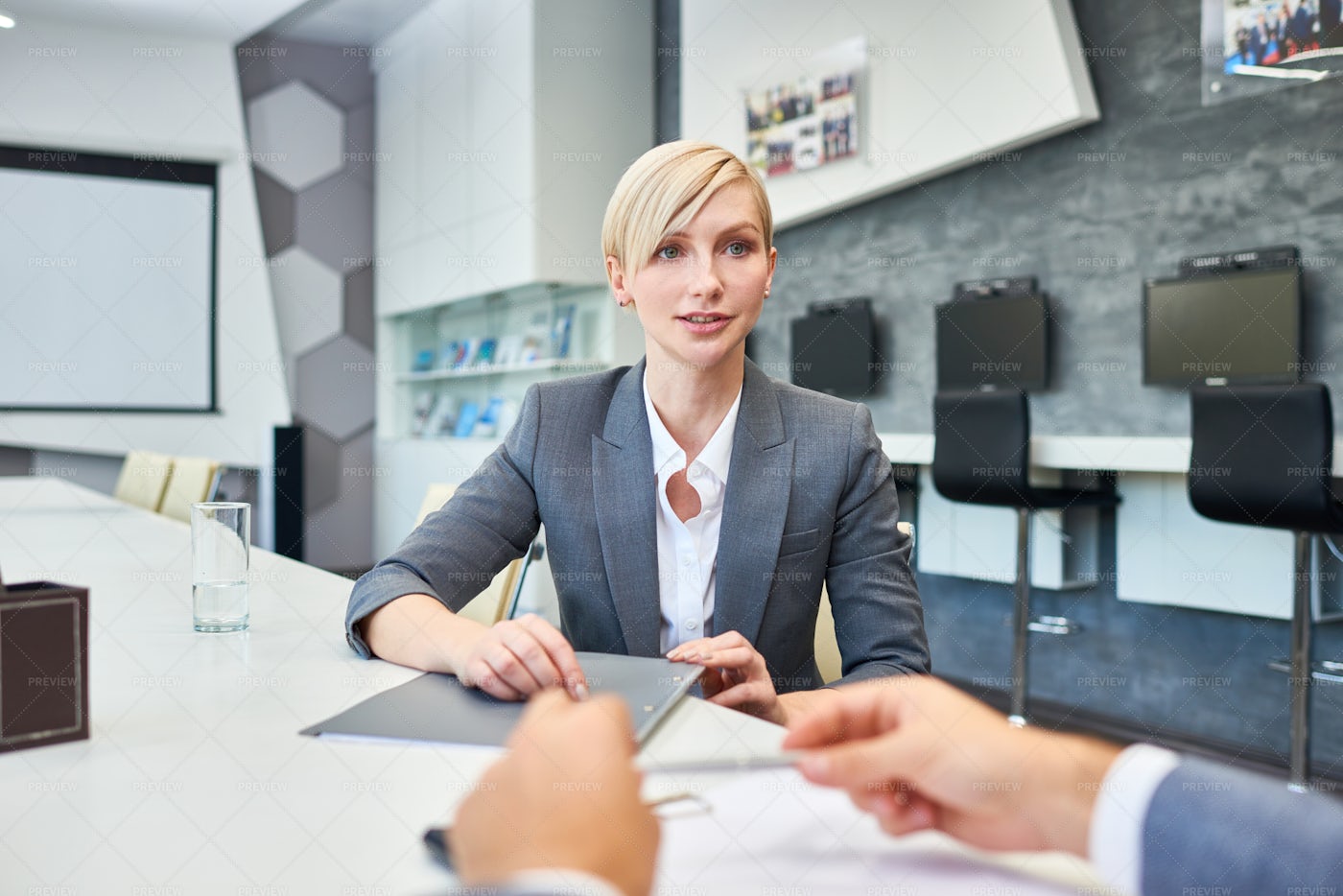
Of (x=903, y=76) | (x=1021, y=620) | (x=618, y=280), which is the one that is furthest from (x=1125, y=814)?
(x=903, y=76)

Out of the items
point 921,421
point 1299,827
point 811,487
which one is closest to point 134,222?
point 921,421

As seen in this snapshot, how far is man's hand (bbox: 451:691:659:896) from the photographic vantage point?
1.32 ft

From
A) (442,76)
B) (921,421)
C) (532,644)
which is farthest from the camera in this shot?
(442,76)

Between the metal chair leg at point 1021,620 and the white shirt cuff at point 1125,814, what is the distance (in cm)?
294

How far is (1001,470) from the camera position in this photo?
3.27 m

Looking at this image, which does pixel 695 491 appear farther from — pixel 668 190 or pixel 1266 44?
pixel 1266 44

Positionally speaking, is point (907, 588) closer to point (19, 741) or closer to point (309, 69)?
point (19, 741)

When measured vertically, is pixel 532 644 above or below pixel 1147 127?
below

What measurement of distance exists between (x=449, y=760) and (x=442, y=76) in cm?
613

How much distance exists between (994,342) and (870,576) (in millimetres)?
2930

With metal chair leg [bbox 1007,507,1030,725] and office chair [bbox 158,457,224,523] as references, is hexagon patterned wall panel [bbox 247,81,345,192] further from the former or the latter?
metal chair leg [bbox 1007,507,1030,725]

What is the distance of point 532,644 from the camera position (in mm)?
869

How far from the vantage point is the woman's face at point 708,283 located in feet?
4.07

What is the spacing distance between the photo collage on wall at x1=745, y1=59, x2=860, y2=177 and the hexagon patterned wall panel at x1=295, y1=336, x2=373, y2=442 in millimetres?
3485
